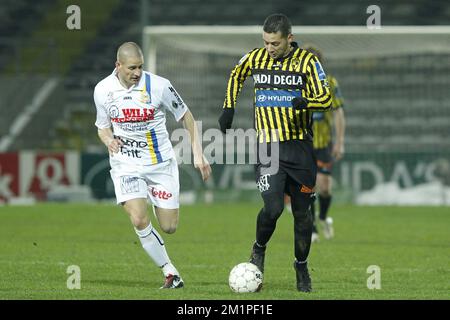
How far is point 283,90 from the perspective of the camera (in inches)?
332

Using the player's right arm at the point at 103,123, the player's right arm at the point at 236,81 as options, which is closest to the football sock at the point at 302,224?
the player's right arm at the point at 236,81

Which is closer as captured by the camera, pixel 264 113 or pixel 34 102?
pixel 264 113

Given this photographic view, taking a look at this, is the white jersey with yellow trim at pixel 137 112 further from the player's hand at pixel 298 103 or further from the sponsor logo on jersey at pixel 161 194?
the player's hand at pixel 298 103

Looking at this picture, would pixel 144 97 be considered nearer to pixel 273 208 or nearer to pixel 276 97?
pixel 276 97

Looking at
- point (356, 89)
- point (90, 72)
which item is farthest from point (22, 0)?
point (356, 89)

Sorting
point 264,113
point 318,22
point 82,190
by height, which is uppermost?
point 318,22

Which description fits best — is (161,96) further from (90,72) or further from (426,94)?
(90,72)

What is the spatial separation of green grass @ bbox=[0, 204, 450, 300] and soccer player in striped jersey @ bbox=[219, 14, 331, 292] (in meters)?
0.48

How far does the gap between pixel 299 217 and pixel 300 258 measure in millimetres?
317

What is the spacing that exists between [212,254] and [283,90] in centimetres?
384

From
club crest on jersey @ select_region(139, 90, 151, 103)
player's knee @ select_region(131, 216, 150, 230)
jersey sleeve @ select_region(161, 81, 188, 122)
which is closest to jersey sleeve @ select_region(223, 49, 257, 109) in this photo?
jersey sleeve @ select_region(161, 81, 188, 122)

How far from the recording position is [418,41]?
2091 cm

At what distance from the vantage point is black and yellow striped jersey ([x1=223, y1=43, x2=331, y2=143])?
8375 millimetres
